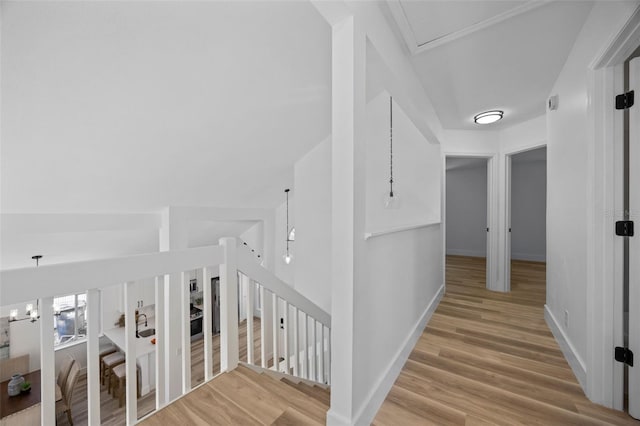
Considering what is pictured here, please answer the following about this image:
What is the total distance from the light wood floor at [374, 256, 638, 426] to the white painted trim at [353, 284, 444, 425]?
39mm

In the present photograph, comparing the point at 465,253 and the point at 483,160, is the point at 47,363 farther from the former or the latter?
the point at 465,253

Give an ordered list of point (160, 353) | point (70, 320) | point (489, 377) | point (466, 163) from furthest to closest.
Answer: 1. point (466, 163)
2. point (70, 320)
3. point (489, 377)
4. point (160, 353)

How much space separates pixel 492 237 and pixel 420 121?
2362 millimetres

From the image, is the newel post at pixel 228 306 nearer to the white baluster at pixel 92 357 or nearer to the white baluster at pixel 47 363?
the white baluster at pixel 92 357

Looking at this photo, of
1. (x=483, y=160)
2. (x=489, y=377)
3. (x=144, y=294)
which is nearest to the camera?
(x=489, y=377)

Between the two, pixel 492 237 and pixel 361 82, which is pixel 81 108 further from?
pixel 492 237

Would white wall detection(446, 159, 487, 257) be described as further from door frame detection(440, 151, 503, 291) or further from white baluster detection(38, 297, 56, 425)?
white baluster detection(38, 297, 56, 425)

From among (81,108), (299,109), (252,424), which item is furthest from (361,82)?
(81,108)

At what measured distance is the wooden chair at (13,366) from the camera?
4719mm

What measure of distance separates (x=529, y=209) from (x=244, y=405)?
754 cm

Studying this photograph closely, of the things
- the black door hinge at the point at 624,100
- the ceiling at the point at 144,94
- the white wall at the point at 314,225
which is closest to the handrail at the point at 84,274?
the ceiling at the point at 144,94

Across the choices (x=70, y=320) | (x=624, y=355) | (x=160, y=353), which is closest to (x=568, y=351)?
(x=624, y=355)

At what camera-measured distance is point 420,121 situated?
276 centimetres

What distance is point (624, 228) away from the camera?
150 centimetres
